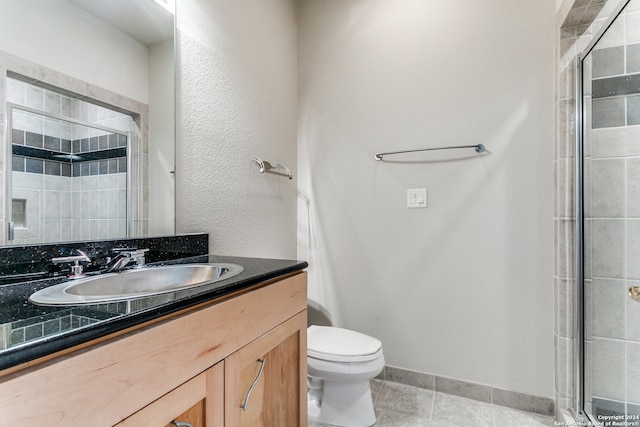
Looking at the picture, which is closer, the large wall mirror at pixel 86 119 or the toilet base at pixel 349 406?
the large wall mirror at pixel 86 119

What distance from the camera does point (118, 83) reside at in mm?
1194

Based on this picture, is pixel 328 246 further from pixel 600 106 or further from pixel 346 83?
pixel 600 106

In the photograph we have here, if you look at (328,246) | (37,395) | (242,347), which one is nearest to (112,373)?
(37,395)

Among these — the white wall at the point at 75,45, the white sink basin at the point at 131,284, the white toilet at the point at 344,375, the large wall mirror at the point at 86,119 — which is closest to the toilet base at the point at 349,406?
the white toilet at the point at 344,375

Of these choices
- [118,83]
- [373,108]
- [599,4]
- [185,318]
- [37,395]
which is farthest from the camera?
[373,108]

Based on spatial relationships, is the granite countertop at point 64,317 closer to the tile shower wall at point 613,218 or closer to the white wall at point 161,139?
the white wall at point 161,139

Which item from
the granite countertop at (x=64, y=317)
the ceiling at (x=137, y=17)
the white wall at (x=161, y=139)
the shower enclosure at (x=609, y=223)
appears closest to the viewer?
the granite countertop at (x=64, y=317)

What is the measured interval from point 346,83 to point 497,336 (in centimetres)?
175

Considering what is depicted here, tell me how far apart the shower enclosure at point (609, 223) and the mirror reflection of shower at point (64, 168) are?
1978 mm

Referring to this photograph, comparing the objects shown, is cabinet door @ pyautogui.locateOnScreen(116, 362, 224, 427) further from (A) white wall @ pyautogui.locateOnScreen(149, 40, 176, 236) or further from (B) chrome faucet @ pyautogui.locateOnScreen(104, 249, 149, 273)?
(A) white wall @ pyautogui.locateOnScreen(149, 40, 176, 236)

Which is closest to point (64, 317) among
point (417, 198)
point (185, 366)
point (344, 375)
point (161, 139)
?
point (185, 366)

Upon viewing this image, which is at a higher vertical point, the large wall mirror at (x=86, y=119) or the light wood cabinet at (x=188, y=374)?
the large wall mirror at (x=86, y=119)

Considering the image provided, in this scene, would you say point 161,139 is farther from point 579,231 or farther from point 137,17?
point 579,231

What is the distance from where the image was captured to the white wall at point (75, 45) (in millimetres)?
924
